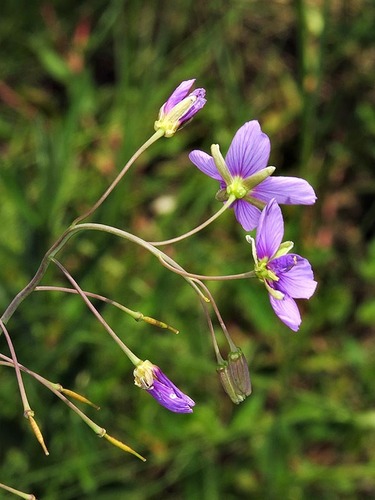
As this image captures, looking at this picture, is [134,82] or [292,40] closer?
[134,82]

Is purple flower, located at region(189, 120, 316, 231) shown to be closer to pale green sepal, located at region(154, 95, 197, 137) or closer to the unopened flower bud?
pale green sepal, located at region(154, 95, 197, 137)

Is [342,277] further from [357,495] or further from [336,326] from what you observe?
[357,495]

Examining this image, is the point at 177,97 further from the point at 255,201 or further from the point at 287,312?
the point at 287,312

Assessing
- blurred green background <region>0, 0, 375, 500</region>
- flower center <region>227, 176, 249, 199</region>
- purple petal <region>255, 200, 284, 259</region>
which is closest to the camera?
purple petal <region>255, 200, 284, 259</region>

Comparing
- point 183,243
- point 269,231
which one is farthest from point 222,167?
point 183,243

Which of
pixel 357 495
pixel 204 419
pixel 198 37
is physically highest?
pixel 198 37

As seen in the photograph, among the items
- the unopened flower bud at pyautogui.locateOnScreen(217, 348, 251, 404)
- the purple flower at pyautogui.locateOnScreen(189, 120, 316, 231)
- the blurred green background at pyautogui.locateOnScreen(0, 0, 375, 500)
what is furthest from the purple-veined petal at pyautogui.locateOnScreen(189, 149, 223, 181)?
the blurred green background at pyautogui.locateOnScreen(0, 0, 375, 500)

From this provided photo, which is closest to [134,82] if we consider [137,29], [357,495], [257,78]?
[137,29]
